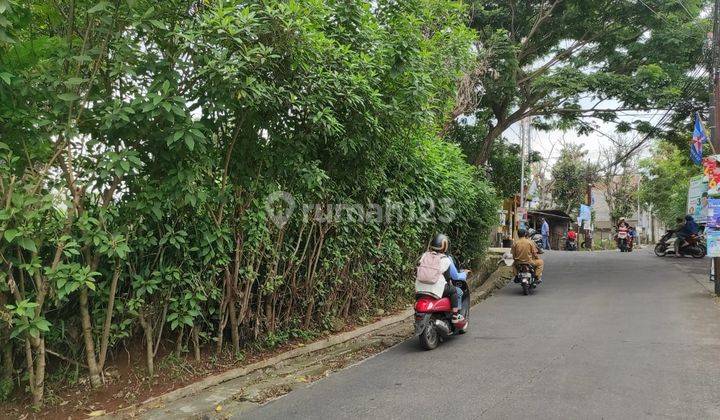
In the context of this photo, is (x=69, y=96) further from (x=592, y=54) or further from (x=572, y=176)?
(x=572, y=176)

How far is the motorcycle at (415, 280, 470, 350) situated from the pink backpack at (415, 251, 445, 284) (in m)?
0.23

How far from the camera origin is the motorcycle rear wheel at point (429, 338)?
6953mm

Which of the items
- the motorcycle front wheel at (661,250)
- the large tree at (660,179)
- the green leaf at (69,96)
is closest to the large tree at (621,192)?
the large tree at (660,179)

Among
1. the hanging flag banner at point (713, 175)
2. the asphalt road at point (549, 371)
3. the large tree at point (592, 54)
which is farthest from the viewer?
the large tree at point (592, 54)

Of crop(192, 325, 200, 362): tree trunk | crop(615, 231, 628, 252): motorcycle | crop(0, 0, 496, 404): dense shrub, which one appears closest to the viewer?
crop(0, 0, 496, 404): dense shrub

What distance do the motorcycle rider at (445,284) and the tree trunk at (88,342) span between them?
3995 millimetres

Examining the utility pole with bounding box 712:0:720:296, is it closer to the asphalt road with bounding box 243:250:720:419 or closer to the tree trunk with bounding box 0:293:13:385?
the asphalt road with bounding box 243:250:720:419

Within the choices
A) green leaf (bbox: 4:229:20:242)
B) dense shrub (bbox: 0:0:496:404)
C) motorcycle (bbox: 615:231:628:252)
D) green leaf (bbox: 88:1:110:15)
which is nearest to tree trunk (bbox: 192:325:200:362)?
dense shrub (bbox: 0:0:496:404)

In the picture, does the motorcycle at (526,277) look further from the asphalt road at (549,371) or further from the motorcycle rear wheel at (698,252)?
the motorcycle rear wheel at (698,252)

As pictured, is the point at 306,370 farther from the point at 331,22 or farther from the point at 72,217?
the point at 331,22

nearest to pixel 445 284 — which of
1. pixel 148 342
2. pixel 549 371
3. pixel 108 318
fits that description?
pixel 549 371

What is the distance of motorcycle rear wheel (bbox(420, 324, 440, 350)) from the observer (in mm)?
6953

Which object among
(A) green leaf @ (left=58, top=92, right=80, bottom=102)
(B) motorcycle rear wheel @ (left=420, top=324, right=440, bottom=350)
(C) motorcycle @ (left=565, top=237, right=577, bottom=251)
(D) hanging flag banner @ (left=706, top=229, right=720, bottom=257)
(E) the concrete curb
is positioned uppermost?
(A) green leaf @ (left=58, top=92, right=80, bottom=102)

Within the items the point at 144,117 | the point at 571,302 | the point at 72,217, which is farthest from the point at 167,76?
the point at 571,302
